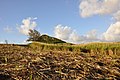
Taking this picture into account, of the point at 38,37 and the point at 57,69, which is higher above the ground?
the point at 38,37

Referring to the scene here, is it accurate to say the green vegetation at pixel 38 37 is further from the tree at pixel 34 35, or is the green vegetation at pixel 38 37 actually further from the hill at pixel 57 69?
the hill at pixel 57 69

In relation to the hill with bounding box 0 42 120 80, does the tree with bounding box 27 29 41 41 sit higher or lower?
higher

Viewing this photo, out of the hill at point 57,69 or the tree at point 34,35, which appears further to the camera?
the tree at point 34,35

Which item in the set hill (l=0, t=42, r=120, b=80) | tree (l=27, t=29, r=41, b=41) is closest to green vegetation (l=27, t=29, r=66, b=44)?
tree (l=27, t=29, r=41, b=41)

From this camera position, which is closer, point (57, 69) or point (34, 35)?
point (57, 69)

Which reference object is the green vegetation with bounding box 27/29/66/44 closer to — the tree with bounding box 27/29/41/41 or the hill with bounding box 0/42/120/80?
the tree with bounding box 27/29/41/41

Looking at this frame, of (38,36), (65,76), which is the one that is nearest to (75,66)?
(65,76)

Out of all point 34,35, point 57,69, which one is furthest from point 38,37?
point 57,69

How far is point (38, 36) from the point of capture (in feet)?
70.6

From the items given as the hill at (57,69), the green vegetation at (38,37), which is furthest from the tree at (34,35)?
the hill at (57,69)

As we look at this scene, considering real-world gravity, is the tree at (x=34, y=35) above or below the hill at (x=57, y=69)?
above

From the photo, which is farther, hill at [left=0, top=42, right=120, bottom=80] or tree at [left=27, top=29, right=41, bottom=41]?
tree at [left=27, top=29, right=41, bottom=41]

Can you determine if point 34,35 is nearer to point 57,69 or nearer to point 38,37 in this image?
point 38,37

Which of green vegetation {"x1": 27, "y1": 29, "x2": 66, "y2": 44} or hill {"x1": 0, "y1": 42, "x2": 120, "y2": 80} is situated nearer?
hill {"x1": 0, "y1": 42, "x2": 120, "y2": 80}
